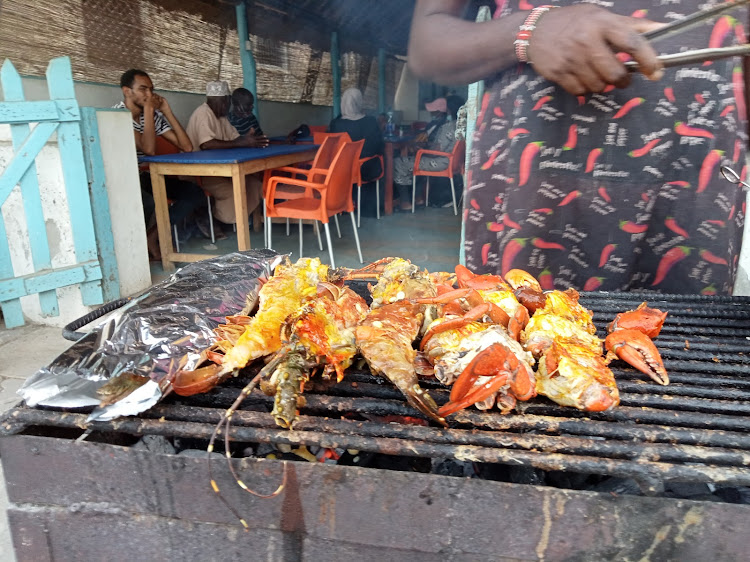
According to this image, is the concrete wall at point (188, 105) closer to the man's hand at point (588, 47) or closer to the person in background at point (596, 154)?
the person in background at point (596, 154)

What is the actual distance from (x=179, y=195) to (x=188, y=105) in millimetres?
2560

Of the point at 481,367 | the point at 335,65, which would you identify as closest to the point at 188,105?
the point at 335,65

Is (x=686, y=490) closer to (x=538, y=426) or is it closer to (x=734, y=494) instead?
(x=734, y=494)

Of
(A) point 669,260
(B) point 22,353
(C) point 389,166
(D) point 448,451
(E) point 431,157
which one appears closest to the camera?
(D) point 448,451

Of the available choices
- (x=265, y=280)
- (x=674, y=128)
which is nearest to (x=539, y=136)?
(x=674, y=128)

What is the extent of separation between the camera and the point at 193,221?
23.8ft

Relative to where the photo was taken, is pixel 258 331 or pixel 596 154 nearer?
pixel 258 331

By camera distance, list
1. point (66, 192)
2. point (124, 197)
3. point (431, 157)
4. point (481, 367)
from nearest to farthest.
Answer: point (481, 367) < point (66, 192) < point (124, 197) < point (431, 157)

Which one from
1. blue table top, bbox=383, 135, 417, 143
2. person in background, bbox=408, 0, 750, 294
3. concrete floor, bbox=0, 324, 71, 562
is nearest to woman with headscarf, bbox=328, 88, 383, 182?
blue table top, bbox=383, 135, 417, 143

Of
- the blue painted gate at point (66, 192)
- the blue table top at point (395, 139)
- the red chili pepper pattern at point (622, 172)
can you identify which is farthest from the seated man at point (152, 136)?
the red chili pepper pattern at point (622, 172)

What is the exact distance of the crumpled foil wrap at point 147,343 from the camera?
4.12 feet

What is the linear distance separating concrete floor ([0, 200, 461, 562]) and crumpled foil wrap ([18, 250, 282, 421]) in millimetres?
1516

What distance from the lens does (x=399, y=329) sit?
1.44 metres

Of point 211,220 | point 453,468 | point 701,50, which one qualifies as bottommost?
point 211,220
